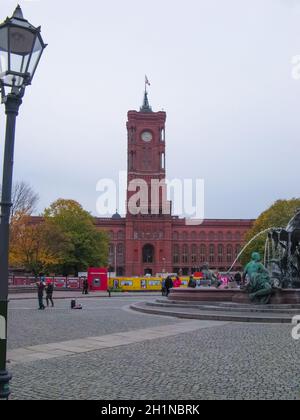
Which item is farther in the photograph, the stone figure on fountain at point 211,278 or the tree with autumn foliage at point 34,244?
the tree with autumn foliage at point 34,244

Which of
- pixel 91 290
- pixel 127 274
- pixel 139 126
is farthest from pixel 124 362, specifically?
pixel 139 126

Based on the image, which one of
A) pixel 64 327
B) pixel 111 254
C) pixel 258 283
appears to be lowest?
pixel 64 327

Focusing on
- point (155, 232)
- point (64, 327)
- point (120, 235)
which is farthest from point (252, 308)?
point (120, 235)

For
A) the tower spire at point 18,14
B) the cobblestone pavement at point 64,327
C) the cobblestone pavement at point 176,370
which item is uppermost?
the tower spire at point 18,14

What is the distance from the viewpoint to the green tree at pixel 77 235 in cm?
6944

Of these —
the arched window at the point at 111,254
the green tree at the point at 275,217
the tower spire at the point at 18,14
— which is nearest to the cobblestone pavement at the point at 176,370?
the tower spire at the point at 18,14

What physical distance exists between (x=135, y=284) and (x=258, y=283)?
36.0 m

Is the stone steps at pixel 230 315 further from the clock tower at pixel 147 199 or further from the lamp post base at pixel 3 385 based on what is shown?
the clock tower at pixel 147 199

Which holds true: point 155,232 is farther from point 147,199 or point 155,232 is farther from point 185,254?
point 185,254

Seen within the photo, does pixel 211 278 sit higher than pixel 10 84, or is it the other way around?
pixel 10 84

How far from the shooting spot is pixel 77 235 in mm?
69062

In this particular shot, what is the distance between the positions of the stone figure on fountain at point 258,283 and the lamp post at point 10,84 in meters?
15.4

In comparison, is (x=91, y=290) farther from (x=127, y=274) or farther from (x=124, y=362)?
(x=127, y=274)

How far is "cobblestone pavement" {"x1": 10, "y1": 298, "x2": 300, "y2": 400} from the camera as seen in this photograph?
22.4ft
